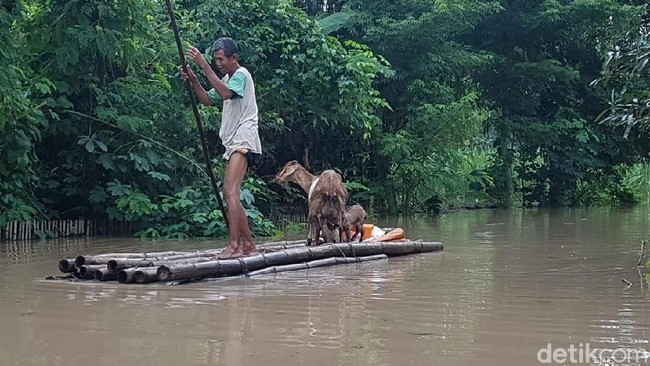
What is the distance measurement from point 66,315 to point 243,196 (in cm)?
751

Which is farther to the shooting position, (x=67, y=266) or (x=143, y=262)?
(x=143, y=262)

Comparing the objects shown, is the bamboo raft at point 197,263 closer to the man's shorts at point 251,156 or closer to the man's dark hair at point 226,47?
the man's shorts at point 251,156

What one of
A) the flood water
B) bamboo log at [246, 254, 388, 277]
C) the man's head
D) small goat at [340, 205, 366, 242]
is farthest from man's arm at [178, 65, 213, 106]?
small goat at [340, 205, 366, 242]

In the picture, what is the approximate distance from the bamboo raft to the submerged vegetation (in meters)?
2.97

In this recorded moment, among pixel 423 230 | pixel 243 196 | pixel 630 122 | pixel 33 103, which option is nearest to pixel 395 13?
pixel 423 230

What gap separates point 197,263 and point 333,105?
378 inches

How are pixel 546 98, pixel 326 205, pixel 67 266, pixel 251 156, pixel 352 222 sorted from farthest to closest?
pixel 546 98 < pixel 352 222 < pixel 326 205 < pixel 251 156 < pixel 67 266

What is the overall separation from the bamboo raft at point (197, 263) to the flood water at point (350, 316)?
0.14 m

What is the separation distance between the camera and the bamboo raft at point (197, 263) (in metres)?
6.59

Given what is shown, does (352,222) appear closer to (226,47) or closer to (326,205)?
(326,205)

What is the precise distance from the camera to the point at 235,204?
740cm

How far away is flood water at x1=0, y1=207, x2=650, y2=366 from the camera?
13.5 feet

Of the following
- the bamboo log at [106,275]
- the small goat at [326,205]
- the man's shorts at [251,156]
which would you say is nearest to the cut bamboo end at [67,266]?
the bamboo log at [106,275]

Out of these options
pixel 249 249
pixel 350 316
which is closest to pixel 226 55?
pixel 249 249
